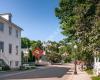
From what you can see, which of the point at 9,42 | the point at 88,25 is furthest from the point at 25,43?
the point at 88,25

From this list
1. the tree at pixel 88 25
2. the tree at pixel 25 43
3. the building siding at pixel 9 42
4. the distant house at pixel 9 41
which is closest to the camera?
the tree at pixel 88 25

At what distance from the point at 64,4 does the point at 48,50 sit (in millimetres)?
85561

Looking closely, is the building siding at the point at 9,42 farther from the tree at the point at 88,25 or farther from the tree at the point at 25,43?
the tree at the point at 25,43

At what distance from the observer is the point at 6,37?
52.9 meters

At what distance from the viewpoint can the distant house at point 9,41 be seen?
2015 inches

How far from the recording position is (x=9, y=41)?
54469 mm

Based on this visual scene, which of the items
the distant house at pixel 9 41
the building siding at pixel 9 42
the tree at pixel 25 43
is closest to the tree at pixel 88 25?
the distant house at pixel 9 41

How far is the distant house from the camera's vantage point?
168 ft

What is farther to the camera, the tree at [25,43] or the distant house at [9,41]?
the tree at [25,43]

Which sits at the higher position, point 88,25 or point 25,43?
point 25,43

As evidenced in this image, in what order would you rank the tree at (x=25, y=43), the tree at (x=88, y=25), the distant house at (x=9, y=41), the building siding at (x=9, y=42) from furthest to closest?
1. the tree at (x=25, y=43)
2. the building siding at (x=9, y=42)
3. the distant house at (x=9, y=41)
4. the tree at (x=88, y=25)

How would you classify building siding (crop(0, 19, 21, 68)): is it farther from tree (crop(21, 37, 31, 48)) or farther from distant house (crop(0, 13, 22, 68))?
tree (crop(21, 37, 31, 48))

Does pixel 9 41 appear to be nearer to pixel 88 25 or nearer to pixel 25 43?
pixel 88 25

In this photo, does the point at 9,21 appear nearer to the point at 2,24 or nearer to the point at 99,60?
the point at 2,24
